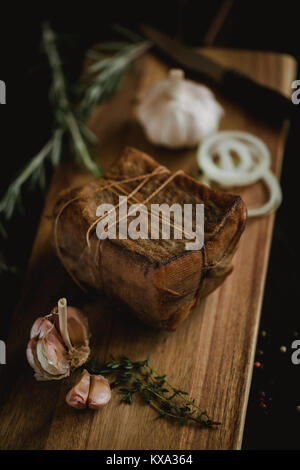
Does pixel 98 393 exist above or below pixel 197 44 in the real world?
below

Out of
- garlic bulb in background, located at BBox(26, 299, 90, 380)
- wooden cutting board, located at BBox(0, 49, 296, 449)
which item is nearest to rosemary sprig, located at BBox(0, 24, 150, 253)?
wooden cutting board, located at BBox(0, 49, 296, 449)

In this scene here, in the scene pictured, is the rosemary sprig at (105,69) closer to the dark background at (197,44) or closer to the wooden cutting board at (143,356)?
the dark background at (197,44)

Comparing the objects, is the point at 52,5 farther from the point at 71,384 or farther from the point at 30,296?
the point at 71,384

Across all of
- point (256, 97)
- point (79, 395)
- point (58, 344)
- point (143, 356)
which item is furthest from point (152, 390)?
point (256, 97)

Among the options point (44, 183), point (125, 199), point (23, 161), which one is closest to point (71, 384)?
point (125, 199)

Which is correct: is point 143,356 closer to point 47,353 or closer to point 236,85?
point 47,353
